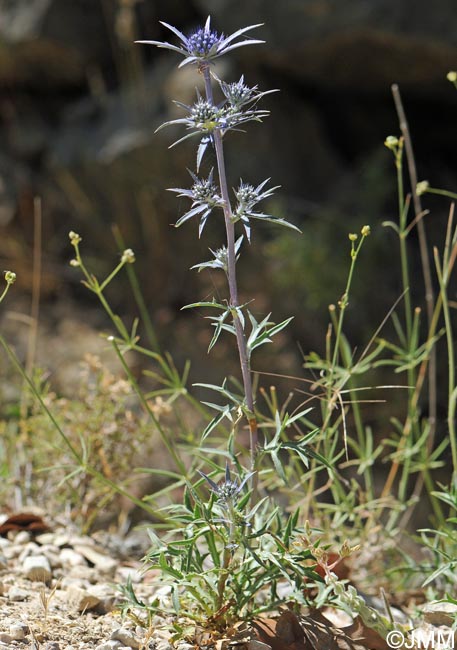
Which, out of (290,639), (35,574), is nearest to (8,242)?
(35,574)

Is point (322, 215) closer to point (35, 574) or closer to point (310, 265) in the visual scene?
point (310, 265)

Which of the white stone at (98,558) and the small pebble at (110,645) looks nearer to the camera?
the small pebble at (110,645)

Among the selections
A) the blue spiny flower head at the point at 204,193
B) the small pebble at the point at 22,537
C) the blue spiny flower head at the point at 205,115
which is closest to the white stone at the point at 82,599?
the small pebble at the point at 22,537

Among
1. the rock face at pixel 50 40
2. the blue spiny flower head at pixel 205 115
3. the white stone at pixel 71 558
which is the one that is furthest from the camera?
the rock face at pixel 50 40

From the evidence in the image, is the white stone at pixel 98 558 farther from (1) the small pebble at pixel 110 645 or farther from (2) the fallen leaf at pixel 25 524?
(1) the small pebble at pixel 110 645

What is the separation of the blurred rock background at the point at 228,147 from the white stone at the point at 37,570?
1682mm

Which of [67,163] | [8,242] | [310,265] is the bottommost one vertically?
[310,265]

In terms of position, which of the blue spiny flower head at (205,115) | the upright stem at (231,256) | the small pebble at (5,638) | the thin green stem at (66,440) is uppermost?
the blue spiny flower head at (205,115)

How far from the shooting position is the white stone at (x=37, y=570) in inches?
59.7

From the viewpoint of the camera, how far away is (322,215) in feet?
10.4

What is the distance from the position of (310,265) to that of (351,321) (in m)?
0.31

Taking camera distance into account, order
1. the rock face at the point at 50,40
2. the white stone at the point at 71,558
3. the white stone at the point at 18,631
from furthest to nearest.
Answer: the rock face at the point at 50,40, the white stone at the point at 71,558, the white stone at the point at 18,631

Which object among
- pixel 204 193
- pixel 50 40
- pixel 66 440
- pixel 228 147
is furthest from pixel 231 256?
pixel 50 40

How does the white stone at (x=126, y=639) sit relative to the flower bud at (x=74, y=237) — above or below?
below
